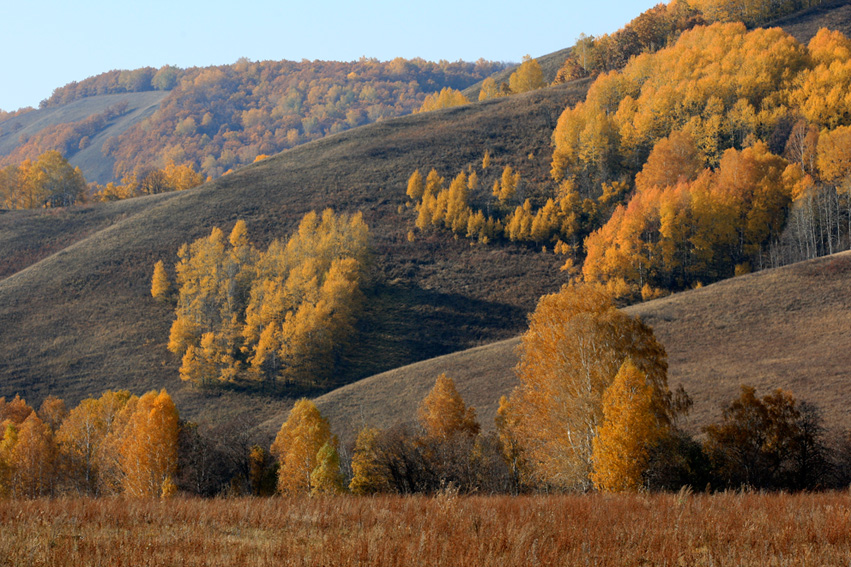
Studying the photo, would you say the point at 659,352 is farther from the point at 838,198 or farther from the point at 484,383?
the point at 838,198

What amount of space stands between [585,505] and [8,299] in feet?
299

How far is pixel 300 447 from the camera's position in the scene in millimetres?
33750

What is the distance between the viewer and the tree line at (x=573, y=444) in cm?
2053

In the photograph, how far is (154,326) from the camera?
246ft

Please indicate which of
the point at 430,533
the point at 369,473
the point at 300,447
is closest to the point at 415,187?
the point at 300,447

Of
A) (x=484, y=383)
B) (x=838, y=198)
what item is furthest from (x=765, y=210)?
(x=484, y=383)

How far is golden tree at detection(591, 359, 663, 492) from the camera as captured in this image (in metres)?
19.5

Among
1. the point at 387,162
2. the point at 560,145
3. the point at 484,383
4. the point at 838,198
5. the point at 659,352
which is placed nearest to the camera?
the point at 659,352

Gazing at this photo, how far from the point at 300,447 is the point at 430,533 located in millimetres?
28622

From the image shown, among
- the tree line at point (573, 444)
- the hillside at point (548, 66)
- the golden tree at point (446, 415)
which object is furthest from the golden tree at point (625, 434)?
the hillside at point (548, 66)

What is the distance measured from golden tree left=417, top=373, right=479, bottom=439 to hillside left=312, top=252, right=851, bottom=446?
27.5ft

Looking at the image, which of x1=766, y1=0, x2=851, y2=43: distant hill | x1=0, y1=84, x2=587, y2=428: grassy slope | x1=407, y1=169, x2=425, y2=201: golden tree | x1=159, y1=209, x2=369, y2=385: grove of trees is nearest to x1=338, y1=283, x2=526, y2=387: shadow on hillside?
x1=0, y1=84, x2=587, y2=428: grassy slope

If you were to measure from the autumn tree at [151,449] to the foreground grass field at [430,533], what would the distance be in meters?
28.3

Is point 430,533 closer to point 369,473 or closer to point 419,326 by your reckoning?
point 369,473
